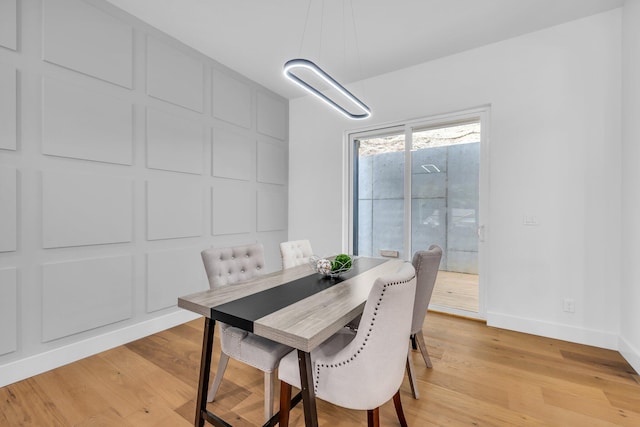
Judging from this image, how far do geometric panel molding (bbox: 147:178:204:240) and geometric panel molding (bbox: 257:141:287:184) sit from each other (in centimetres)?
104

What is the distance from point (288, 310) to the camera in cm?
131

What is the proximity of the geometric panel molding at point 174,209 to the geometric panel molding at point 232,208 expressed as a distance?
20 cm

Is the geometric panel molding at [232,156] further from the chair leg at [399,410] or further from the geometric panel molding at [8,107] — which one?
the chair leg at [399,410]

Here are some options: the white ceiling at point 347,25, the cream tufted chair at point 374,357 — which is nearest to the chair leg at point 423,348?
the cream tufted chair at point 374,357

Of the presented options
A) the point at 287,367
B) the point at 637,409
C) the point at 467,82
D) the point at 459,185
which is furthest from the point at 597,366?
the point at 467,82

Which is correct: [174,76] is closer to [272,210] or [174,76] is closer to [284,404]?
[272,210]

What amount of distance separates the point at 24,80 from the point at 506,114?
13.4ft

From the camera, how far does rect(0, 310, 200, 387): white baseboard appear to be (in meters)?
1.89

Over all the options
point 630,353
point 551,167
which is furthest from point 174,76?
point 630,353

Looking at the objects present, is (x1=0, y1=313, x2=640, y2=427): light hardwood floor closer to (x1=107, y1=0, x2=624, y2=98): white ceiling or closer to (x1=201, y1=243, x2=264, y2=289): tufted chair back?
(x1=201, y1=243, x2=264, y2=289): tufted chair back

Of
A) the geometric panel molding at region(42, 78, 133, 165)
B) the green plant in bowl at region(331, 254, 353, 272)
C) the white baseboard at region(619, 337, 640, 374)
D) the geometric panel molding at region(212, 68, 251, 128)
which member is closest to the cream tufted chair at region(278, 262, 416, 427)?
the green plant in bowl at region(331, 254, 353, 272)

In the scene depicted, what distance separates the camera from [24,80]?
1.94m

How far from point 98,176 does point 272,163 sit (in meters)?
2.17

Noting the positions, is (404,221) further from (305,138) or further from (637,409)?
(637,409)
